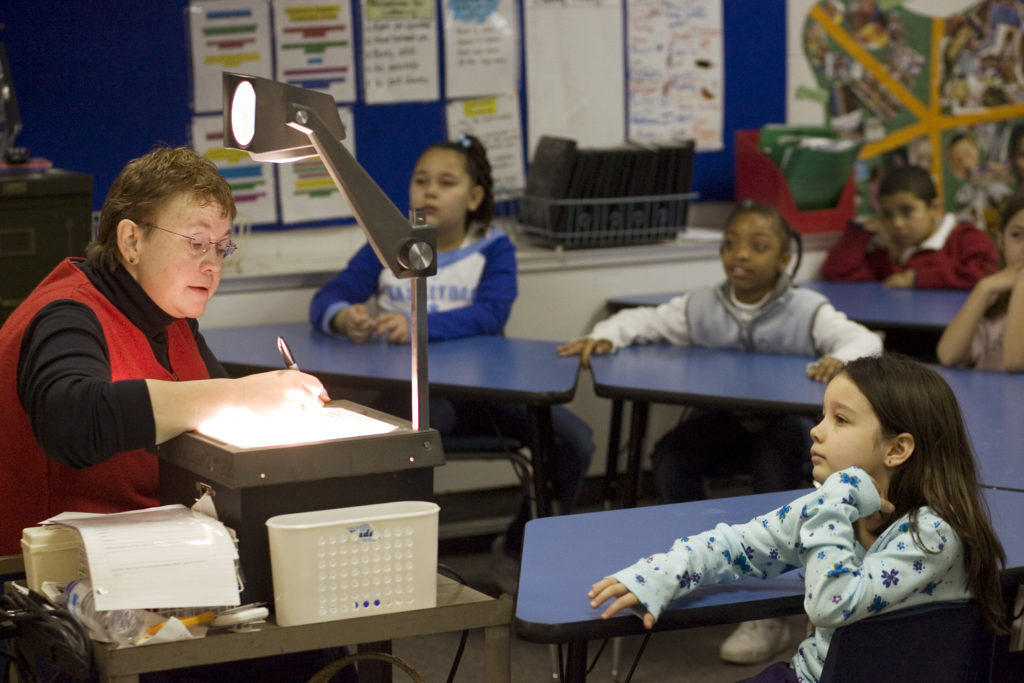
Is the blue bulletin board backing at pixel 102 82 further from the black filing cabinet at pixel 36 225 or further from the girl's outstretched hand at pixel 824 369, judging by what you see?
the girl's outstretched hand at pixel 824 369

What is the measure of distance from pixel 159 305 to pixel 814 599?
0.93 meters

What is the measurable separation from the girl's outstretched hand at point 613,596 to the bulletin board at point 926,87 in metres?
3.29

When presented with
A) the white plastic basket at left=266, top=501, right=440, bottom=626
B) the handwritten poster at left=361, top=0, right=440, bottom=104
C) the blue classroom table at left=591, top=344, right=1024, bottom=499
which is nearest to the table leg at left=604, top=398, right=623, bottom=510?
the blue classroom table at left=591, top=344, right=1024, bottom=499

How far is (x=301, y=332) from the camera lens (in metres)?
3.37

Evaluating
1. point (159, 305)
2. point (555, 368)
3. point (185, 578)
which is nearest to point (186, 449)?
point (185, 578)

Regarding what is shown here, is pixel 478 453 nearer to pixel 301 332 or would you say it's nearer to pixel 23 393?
pixel 301 332

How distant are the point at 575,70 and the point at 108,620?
3.06 m

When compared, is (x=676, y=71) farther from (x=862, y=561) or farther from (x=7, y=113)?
(x=862, y=561)

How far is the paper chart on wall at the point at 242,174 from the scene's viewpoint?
3.54 metres

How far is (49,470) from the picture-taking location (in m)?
1.60

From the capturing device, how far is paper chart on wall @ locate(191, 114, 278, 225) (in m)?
3.54

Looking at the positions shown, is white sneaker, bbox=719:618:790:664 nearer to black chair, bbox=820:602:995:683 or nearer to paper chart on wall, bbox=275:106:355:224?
black chair, bbox=820:602:995:683

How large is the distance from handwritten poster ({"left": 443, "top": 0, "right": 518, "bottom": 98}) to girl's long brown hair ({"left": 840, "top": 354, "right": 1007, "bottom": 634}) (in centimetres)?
238

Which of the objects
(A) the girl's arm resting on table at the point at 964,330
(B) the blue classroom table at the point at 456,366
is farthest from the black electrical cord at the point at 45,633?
(A) the girl's arm resting on table at the point at 964,330
